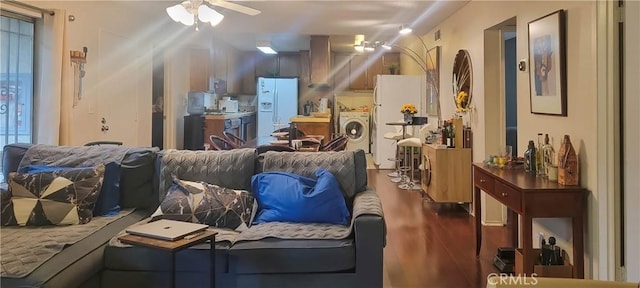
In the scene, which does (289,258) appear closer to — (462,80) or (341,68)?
(462,80)

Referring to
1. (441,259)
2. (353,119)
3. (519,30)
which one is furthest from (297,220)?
(353,119)

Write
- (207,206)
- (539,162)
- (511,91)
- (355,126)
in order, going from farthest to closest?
(355,126) → (511,91) → (539,162) → (207,206)

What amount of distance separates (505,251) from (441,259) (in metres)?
0.48

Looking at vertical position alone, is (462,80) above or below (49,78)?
above

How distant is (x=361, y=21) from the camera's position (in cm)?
572

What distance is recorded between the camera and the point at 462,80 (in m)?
5.01

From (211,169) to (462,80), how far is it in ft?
10.6

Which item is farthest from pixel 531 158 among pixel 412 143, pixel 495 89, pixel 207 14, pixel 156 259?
pixel 412 143

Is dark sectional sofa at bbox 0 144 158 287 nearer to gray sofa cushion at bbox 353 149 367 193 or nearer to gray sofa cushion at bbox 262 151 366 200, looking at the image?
gray sofa cushion at bbox 262 151 366 200

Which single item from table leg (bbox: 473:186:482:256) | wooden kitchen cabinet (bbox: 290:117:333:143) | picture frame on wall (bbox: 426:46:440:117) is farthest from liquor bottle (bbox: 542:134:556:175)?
wooden kitchen cabinet (bbox: 290:117:333:143)

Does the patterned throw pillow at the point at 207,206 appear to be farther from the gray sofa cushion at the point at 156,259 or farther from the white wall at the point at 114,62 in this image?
the white wall at the point at 114,62

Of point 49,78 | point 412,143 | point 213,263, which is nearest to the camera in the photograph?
point 213,263

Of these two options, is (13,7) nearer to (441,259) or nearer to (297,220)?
(297,220)

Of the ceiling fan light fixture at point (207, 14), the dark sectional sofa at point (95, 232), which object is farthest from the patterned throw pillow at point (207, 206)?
the ceiling fan light fixture at point (207, 14)
